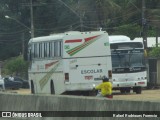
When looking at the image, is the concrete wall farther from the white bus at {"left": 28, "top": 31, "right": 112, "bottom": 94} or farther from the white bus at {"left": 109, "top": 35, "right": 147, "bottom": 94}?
the white bus at {"left": 109, "top": 35, "right": 147, "bottom": 94}

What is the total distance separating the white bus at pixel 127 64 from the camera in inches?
1406

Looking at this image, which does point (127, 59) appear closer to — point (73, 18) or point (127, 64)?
point (127, 64)

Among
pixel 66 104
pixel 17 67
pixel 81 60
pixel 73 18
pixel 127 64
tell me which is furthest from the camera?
pixel 73 18

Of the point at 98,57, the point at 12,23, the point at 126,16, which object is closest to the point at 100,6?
the point at 126,16

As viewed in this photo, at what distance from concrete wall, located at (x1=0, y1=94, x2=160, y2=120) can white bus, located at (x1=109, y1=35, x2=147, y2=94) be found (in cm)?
1826

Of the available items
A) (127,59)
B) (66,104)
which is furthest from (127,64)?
(66,104)

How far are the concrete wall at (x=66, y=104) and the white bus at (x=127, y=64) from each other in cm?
1826

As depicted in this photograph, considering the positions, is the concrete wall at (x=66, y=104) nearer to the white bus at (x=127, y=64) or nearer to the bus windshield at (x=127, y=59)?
the white bus at (x=127, y=64)

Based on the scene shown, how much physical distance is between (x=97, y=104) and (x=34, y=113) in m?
3.15

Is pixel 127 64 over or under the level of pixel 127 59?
under

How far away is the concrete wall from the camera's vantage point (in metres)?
12.3

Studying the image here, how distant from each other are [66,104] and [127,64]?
21.9 m

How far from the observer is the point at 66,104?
14.6 meters

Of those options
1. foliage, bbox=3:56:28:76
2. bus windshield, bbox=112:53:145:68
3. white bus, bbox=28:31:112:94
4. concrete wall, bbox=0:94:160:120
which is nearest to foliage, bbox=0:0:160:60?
foliage, bbox=3:56:28:76
